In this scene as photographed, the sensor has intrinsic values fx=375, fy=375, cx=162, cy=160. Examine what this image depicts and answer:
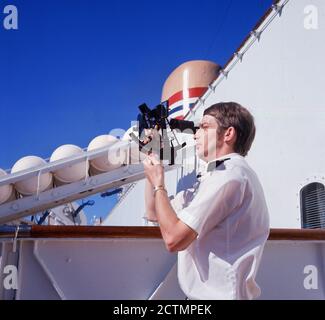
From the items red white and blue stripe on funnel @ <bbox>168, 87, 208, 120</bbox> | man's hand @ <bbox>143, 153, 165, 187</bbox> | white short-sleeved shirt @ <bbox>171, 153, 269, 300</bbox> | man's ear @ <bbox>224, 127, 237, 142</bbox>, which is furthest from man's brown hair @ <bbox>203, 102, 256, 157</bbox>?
red white and blue stripe on funnel @ <bbox>168, 87, 208, 120</bbox>

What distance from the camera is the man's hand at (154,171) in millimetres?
1274

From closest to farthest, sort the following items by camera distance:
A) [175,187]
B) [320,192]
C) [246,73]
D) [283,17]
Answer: [320,192], [283,17], [246,73], [175,187]

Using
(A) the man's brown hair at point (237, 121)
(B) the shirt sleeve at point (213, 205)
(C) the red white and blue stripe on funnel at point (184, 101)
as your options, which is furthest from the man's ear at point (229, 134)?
(C) the red white and blue stripe on funnel at point (184, 101)

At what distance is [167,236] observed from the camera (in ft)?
3.62

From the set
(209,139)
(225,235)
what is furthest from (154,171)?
(225,235)

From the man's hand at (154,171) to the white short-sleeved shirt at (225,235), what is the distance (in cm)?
16

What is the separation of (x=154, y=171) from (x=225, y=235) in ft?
1.10

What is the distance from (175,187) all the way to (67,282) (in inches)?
195

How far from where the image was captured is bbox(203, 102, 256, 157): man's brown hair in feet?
4.35

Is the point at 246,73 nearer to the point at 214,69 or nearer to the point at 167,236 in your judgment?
the point at 167,236

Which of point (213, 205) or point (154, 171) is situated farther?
point (154, 171)

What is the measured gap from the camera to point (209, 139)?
1.32 meters

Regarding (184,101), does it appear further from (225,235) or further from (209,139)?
(225,235)
